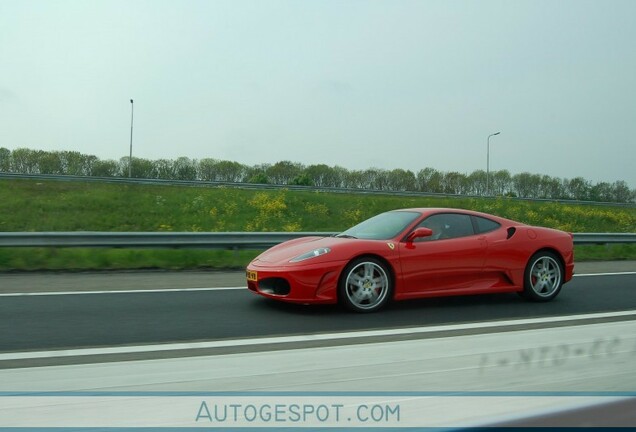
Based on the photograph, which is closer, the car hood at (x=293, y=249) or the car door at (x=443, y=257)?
the car hood at (x=293, y=249)

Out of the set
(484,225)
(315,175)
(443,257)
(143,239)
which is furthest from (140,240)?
(315,175)

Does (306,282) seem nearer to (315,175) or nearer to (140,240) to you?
(140,240)

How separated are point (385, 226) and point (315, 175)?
4809 cm

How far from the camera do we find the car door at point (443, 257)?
259 inches

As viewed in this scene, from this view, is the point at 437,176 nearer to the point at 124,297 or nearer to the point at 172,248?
the point at 172,248

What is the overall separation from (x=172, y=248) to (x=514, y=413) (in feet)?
30.1

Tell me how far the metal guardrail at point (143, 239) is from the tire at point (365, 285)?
11.9 ft

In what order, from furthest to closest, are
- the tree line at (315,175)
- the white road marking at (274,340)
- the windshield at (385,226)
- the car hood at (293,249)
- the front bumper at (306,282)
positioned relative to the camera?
the tree line at (315,175) < the windshield at (385,226) < the car hood at (293,249) < the front bumper at (306,282) < the white road marking at (274,340)

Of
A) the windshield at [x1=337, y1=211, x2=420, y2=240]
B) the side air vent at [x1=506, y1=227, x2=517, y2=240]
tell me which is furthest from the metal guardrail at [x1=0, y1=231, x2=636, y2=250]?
the side air vent at [x1=506, y1=227, x2=517, y2=240]

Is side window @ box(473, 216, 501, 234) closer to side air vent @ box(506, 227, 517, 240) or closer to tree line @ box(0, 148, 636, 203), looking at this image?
side air vent @ box(506, 227, 517, 240)

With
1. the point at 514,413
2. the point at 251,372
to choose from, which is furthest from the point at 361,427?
the point at 251,372

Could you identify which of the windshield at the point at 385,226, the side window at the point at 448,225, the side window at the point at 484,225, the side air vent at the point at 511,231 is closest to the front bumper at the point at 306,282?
the windshield at the point at 385,226

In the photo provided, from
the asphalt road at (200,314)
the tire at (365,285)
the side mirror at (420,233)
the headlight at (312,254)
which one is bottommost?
the asphalt road at (200,314)

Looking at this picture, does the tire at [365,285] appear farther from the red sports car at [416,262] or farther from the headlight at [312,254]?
the headlight at [312,254]
